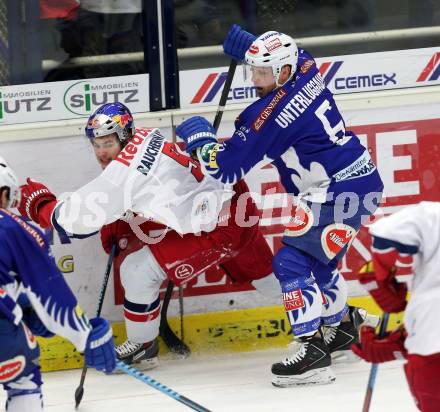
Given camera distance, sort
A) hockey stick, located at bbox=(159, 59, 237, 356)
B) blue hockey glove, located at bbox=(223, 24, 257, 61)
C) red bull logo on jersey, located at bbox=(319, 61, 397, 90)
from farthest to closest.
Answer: red bull logo on jersey, located at bbox=(319, 61, 397, 90) < hockey stick, located at bbox=(159, 59, 237, 356) < blue hockey glove, located at bbox=(223, 24, 257, 61)

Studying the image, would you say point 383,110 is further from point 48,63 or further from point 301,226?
point 48,63

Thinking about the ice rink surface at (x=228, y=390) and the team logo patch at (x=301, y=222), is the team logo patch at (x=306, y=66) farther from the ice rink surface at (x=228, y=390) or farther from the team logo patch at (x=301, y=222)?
the ice rink surface at (x=228, y=390)

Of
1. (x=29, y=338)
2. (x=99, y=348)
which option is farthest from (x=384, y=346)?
(x=29, y=338)

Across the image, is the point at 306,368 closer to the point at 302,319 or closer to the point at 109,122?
the point at 302,319

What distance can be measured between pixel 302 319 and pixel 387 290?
56.8 inches

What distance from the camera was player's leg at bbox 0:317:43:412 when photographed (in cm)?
357

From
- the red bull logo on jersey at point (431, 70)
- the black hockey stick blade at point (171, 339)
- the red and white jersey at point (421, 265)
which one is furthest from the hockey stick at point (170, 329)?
the red and white jersey at point (421, 265)

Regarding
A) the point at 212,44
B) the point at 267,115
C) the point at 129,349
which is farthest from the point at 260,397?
the point at 212,44

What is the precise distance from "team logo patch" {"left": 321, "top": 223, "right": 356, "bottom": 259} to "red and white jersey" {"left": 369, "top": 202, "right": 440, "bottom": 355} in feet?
4.82

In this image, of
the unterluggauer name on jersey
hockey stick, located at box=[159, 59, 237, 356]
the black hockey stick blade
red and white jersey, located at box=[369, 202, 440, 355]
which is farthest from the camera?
the black hockey stick blade

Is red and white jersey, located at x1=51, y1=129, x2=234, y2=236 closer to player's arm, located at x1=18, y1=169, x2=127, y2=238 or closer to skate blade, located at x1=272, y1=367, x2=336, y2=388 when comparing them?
player's arm, located at x1=18, y1=169, x2=127, y2=238

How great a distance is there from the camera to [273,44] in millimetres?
4973

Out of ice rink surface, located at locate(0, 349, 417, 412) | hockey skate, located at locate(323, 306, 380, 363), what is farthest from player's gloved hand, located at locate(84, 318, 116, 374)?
hockey skate, located at locate(323, 306, 380, 363)

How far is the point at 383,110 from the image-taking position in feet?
18.2
